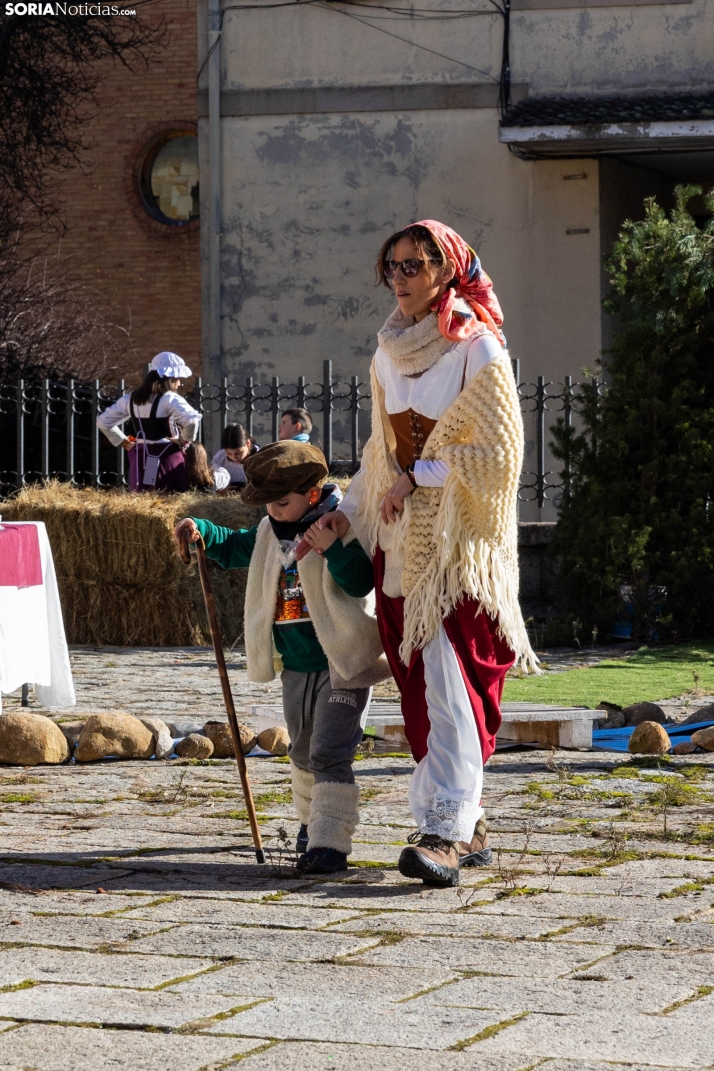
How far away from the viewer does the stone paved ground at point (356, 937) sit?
8.75ft

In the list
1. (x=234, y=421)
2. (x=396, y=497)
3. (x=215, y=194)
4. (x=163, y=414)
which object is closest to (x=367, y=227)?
(x=215, y=194)

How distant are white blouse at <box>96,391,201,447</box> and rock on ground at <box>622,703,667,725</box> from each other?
5068 mm

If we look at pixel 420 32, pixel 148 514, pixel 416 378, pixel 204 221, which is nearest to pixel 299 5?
pixel 420 32

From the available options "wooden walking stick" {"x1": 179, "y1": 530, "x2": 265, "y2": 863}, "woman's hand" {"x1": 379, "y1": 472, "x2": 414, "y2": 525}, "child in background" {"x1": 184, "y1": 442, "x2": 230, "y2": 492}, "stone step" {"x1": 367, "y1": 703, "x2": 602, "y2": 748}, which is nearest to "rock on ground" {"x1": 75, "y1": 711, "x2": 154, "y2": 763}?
"stone step" {"x1": 367, "y1": 703, "x2": 602, "y2": 748}

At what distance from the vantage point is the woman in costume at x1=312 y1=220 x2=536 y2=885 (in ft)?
13.9

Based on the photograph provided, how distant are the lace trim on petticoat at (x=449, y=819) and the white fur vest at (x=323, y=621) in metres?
0.44

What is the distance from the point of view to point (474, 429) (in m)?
4.30

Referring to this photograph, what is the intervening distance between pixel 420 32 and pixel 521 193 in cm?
209

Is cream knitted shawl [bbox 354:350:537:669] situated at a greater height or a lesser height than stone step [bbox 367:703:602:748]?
greater

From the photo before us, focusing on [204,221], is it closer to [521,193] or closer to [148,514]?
[521,193]

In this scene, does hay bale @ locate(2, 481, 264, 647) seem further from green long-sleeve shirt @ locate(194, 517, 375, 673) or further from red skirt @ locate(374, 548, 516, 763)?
red skirt @ locate(374, 548, 516, 763)

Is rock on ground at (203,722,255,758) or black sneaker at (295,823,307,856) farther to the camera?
rock on ground at (203,722,255,758)

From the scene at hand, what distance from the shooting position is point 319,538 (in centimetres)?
438

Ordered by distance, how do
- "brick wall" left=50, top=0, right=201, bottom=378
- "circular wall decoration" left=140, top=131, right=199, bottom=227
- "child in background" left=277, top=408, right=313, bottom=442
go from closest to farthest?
"child in background" left=277, top=408, right=313, bottom=442 < "brick wall" left=50, top=0, right=201, bottom=378 < "circular wall decoration" left=140, top=131, right=199, bottom=227
